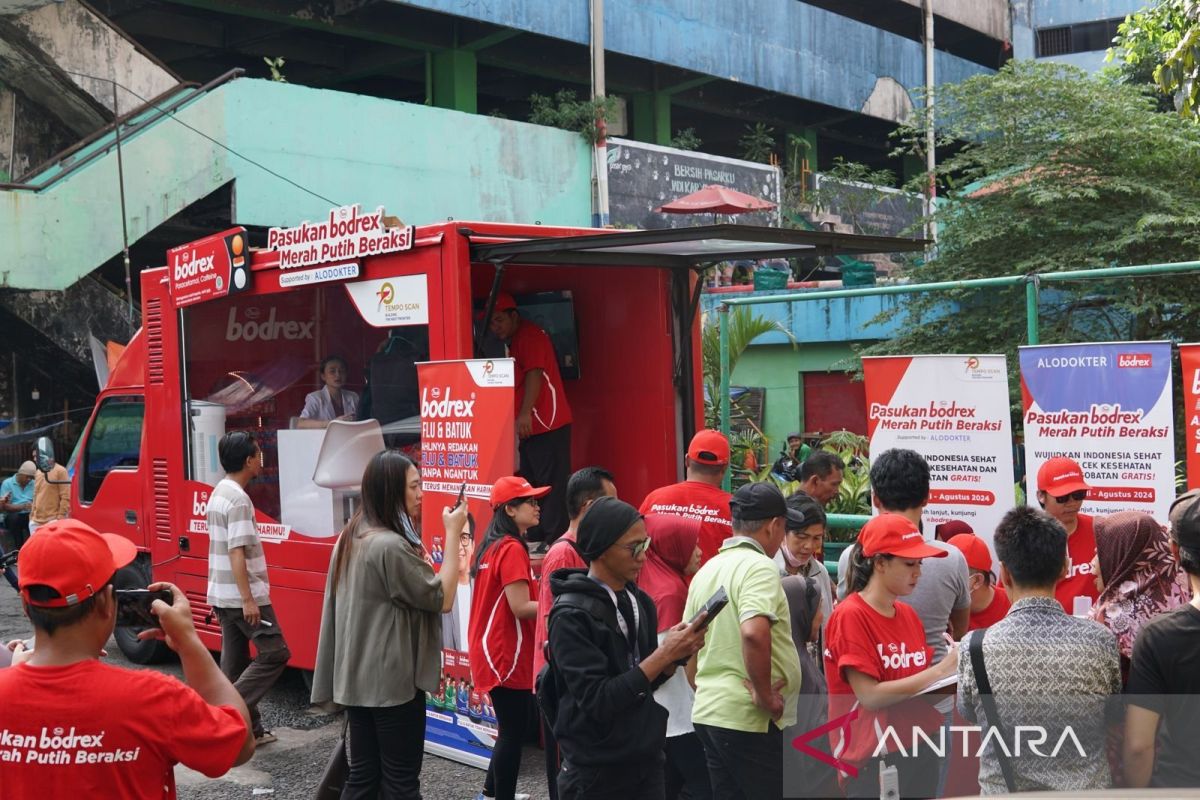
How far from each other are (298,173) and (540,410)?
11371 mm

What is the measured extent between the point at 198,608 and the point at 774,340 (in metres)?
11.9

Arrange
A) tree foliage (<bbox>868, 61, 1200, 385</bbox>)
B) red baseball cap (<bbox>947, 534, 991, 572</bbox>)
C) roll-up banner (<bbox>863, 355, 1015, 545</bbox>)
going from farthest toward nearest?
tree foliage (<bbox>868, 61, 1200, 385</bbox>), roll-up banner (<bbox>863, 355, 1015, 545</bbox>), red baseball cap (<bbox>947, 534, 991, 572</bbox>)

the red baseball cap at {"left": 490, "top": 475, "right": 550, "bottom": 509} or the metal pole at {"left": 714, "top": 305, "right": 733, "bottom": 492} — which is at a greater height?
the metal pole at {"left": 714, "top": 305, "right": 733, "bottom": 492}

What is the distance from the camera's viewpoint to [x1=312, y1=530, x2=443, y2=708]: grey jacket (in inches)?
183

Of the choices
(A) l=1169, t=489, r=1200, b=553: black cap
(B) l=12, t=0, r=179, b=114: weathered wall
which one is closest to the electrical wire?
(B) l=12, t=0, r=179, b=114: weathered wall

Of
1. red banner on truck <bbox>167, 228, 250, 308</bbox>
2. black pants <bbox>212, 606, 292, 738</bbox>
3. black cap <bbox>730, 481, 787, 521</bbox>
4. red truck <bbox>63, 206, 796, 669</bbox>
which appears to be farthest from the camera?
red banner on truck <bbox>167, 228, 250, 308</bbox>

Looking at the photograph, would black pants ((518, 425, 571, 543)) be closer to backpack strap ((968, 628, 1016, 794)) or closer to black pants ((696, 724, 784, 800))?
black pants ((696, 724, 784, 800))

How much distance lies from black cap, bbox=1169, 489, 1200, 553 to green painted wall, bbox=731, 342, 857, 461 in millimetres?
14895

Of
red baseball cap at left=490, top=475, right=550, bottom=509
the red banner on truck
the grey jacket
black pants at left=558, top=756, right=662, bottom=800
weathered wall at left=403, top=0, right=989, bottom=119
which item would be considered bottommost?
black pants at left=558, top=756, right=662, bottom=800

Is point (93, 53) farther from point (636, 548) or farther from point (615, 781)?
point (615, 781)

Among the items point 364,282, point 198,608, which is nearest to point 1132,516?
point 364,282

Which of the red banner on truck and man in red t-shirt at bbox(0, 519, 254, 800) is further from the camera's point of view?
the red banner on truck

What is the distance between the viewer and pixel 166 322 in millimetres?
8469

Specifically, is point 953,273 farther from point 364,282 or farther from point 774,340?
point 364,282
